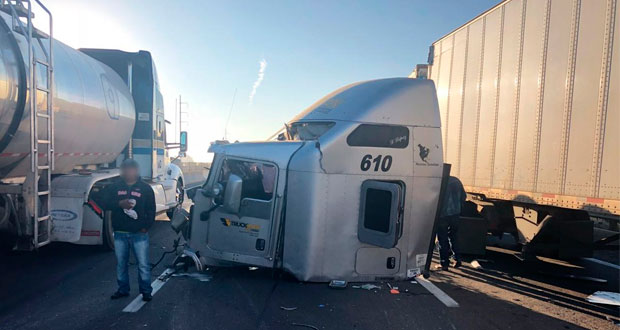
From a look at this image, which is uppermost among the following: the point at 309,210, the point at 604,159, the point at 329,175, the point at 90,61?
Result: the point at 90,61

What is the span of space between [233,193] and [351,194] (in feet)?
4.82

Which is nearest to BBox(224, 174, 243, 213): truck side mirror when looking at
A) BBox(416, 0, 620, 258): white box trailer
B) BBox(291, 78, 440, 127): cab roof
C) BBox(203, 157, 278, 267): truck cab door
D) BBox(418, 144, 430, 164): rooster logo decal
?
BBox(203, 157, 278, 267): truck cab door

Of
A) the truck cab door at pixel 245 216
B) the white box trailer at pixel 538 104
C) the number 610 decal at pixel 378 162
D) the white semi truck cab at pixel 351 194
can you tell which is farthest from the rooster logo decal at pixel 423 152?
the white box trailer at pixel 538 104

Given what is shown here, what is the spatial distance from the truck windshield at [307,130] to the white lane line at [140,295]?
277cm

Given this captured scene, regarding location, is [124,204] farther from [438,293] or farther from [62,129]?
[438,293]

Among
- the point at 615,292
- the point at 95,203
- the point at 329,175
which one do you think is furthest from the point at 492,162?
the point at 95,203

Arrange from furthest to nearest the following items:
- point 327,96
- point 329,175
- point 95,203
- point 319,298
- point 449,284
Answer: point 95,203 → point 449,284 → point 327,96 → point 319,298 → point 329,175

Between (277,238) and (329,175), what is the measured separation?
1.08 meters

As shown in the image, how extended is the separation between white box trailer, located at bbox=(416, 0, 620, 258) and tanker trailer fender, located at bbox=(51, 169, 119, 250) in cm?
649

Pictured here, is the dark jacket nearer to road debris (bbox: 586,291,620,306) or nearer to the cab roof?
the cab roof

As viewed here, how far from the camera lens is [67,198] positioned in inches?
254

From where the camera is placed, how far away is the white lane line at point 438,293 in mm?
5297

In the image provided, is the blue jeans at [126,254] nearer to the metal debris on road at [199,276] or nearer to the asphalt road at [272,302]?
the asphalt road at [272,302]

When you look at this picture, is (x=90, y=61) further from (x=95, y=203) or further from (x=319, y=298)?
(x=319, y=298)
